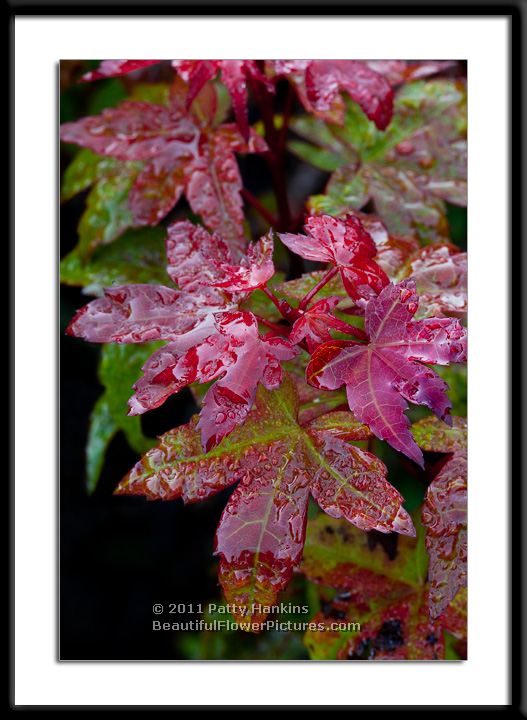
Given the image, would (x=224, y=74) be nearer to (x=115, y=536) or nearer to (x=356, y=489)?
(x=356, y=489)

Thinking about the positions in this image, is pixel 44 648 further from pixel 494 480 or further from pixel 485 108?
pixel 485 108

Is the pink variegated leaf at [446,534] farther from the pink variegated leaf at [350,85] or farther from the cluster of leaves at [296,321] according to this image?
the pink variegated leaf at [350,85]

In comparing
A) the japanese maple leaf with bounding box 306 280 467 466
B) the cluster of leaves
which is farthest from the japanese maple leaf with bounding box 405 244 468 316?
the japanese maple leaf with bounding box 306 280 467 466

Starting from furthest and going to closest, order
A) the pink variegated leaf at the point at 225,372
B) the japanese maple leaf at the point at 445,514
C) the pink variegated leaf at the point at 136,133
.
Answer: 1. the pink variegated leaf at the point at 136,133
2. the japanese maple leaf at the point at 445,514
3. the pink variegated leaf at the point at 225,372

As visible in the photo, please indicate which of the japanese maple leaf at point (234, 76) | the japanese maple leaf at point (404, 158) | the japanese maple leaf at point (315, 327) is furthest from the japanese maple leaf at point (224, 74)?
the japanese maple leaf at point (315, 327)

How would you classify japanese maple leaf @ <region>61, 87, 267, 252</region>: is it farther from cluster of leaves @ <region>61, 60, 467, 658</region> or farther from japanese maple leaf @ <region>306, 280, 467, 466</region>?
japanese maple leaf @ <region>306, 280, 467, 466</region>

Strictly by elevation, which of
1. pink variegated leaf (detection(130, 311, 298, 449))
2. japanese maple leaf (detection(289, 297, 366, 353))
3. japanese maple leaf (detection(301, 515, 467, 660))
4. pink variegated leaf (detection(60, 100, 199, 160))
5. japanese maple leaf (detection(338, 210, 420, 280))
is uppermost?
pink variegated leaf (detection(60, 100, 199, 160))

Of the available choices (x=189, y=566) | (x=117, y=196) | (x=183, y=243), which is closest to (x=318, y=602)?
(x=189, y=566)
